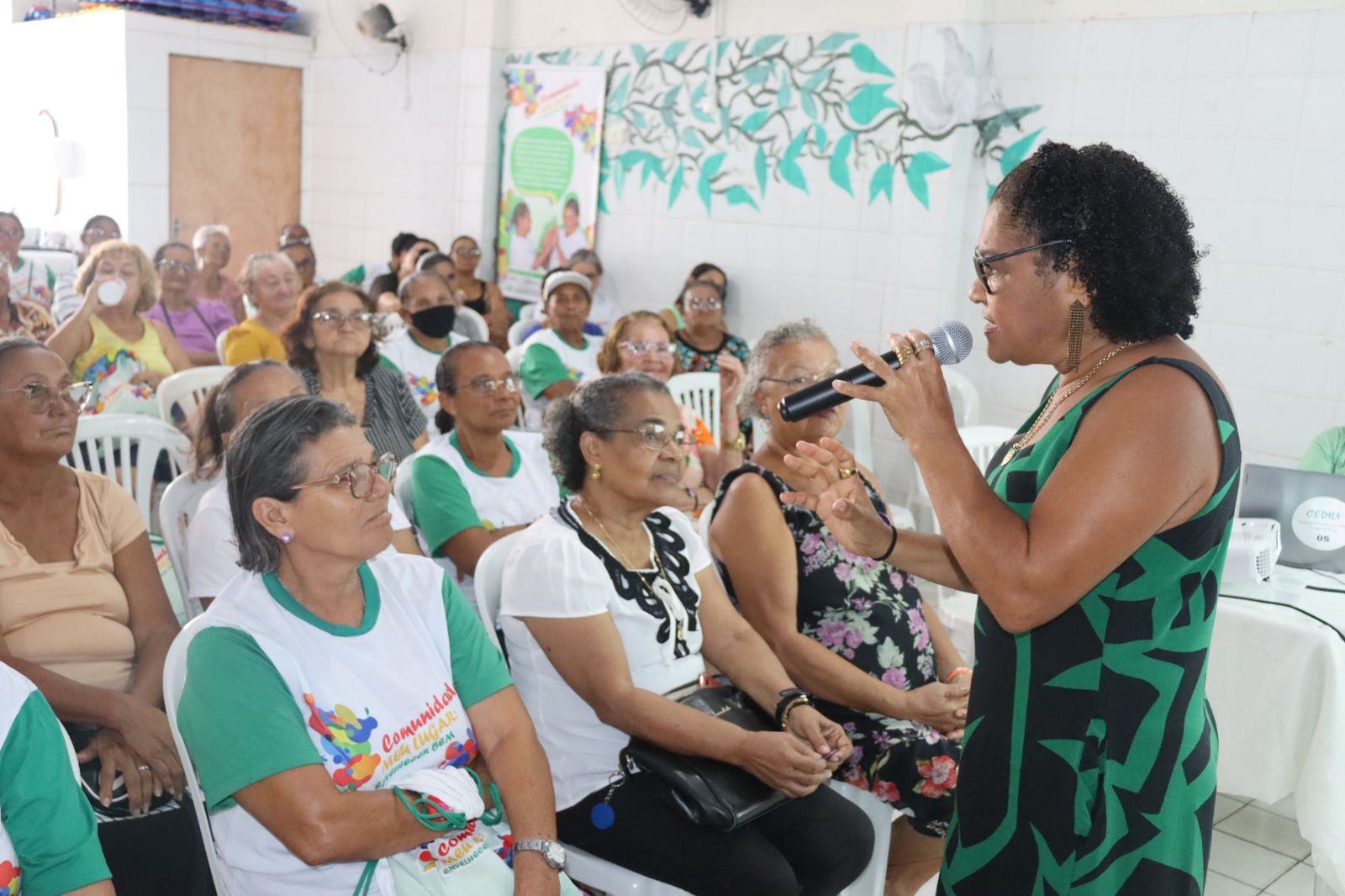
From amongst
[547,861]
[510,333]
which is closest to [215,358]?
[510,333]

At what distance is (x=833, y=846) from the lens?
198 centimetres

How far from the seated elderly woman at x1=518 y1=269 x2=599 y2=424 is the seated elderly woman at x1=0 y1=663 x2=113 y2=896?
125 inches

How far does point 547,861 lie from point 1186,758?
0.89 m

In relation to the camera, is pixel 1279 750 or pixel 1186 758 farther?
pixel 1279 750

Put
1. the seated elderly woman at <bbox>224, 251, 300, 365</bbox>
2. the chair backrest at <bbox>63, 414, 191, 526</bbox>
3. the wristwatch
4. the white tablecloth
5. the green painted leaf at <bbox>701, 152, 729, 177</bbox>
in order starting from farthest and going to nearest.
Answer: the green painted leaf at <bbox>701, 152, 729, 177</bbox> → the seated elderly woman at <bbox>224, 251, 300, 365</bbox> → the chair backrest at <bbox>63, 414, 191, 526</bbox> → the white tablecloth → the wristwatch

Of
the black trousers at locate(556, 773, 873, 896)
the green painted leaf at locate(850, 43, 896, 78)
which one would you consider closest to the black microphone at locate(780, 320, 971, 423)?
the black trousers at locate(556, 773, 873, 896)

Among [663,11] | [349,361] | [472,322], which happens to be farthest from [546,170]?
[349,361]

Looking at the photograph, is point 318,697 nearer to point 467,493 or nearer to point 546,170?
point 467,493

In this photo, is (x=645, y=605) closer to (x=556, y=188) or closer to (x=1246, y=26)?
(x=1246, y=26)

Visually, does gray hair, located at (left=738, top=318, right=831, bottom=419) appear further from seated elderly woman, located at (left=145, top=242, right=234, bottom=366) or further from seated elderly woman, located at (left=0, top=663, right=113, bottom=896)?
seated elderly woman, located at (left=145, top=242, right=234, bottom=366)

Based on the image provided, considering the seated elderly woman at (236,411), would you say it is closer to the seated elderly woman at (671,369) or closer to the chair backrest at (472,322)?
the seated elderly woman at (671,369)

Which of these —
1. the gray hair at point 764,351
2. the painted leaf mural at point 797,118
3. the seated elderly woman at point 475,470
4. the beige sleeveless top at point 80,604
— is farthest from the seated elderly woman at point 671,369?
the beige sleeveless top at point 80,604

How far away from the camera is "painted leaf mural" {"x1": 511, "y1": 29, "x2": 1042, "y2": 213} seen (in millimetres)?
4434

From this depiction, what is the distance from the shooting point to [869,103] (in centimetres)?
475
